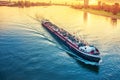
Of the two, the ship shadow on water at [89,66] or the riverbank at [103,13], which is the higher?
the riverbank at [103,13]

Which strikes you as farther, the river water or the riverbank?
the riverbank

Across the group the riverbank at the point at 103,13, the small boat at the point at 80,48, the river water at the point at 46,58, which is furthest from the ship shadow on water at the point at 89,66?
the riverbank at the point at 103,13

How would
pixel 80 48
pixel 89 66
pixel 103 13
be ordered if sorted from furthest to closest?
pixel 103 13 → pixel 80 48 → pixel 89 66

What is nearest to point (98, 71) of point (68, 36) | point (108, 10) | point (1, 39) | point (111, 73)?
point (111, 73)

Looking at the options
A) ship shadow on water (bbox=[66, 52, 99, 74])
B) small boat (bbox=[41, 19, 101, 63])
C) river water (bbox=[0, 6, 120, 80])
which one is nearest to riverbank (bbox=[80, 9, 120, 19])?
river water (bbox=[0, 6, 120, 80])

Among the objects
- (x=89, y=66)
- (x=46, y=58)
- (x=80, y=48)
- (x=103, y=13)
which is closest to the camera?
(x=89, y=66)

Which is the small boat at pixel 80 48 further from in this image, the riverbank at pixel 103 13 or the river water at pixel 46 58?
the riverbank at pixel 103 13

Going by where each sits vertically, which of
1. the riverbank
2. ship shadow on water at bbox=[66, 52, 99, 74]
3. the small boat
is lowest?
ship shadow on water at bbox=[66, 52, 99, 74]

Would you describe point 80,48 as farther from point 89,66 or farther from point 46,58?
point 46,58

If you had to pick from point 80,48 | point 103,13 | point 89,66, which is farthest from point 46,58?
point 103,13

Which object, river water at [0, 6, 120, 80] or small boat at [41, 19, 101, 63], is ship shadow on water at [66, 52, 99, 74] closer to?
river water at [0, 6, 120, 80]

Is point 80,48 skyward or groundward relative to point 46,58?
skyward
